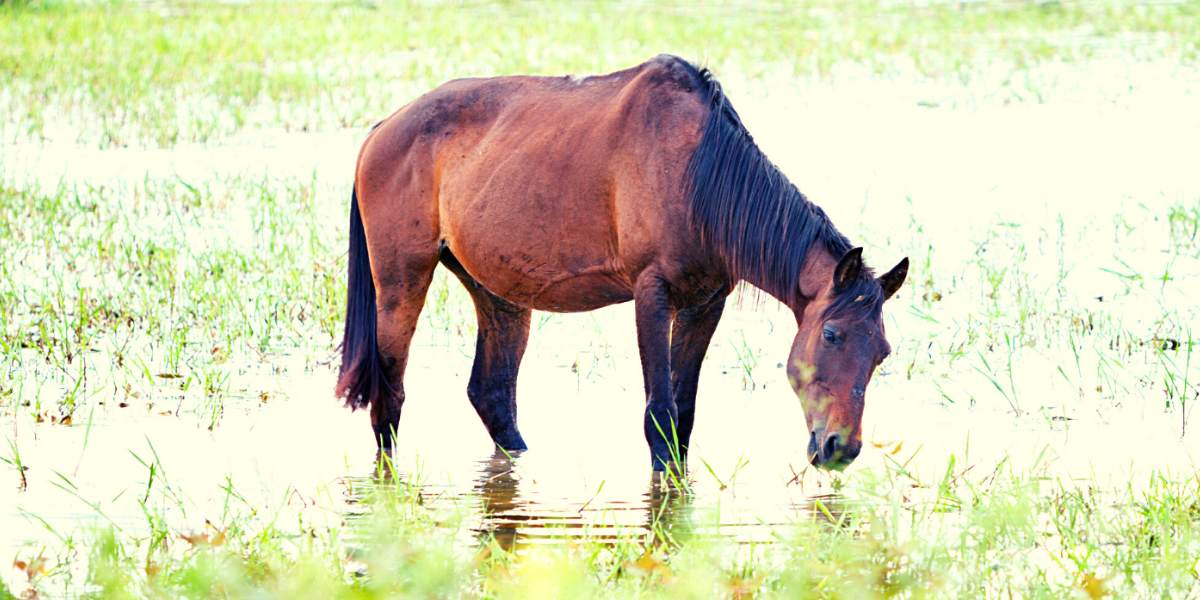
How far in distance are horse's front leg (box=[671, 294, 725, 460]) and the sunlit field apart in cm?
20

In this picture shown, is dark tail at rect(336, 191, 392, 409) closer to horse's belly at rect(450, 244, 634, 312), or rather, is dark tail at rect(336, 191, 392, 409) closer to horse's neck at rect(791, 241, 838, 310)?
horse's belly at rect(450, 244, 634, 312)

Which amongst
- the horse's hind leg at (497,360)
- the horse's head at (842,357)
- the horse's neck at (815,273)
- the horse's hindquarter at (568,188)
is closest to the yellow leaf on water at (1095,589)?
the horse's head at (842,357)

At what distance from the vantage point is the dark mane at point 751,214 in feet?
Result: 18.6

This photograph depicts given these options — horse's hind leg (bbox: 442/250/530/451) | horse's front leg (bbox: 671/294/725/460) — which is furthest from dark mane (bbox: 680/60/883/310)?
horse's hind leg (bbox: 442/250/530/451)

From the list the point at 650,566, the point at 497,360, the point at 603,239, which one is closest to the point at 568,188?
the point at 603,239

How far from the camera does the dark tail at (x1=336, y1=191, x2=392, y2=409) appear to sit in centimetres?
675

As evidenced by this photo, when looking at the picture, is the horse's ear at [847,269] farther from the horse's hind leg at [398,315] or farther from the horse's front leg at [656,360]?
the horse's hind leg at [398,315]

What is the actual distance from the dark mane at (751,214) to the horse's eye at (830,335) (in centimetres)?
31

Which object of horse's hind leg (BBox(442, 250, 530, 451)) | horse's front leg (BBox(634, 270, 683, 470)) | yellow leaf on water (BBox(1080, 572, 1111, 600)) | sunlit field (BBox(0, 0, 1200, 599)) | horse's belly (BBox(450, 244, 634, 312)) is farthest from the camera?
horse's hind leg (BBox(442, 250, 530, 451))

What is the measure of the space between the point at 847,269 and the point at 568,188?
1.31m

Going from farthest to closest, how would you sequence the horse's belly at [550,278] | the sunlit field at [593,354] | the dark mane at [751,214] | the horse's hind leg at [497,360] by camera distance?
the horse's hind leg at [497,360], the horse's belly at [550,278], the dark mane at [751,214], the sunlit field at [593,354]

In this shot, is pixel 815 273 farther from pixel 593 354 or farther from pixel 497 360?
pixel 593 354

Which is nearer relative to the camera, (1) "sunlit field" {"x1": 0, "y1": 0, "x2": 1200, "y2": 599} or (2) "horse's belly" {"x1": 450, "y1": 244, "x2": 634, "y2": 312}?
(1) "sunlit field" {"x1": 0, "y1": 0, "x2": 1200, "y2": 599}

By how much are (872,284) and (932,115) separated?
8.14m
